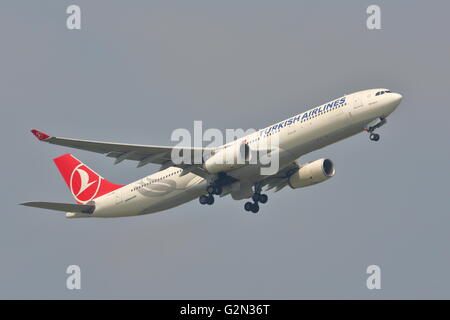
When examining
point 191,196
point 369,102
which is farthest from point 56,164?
point 369,102

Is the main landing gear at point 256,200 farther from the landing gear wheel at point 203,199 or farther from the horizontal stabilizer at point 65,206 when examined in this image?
the horizontal stabilizer at point 65,206

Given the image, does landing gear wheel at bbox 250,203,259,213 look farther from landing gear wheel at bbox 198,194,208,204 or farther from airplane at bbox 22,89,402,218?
landing gear wheel at bbox 198,194,208,204

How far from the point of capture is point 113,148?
6272 centimetres

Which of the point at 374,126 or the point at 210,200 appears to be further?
the point at 210,200

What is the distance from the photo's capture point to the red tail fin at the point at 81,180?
72625 millimetres

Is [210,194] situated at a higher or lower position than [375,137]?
lower

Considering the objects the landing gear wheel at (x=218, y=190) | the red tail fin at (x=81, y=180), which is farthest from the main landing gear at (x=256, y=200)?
the red tail fin at (x=81, y=180)

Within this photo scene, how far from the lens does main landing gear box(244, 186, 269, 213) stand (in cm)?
7044

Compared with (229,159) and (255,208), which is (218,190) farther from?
(255,208)

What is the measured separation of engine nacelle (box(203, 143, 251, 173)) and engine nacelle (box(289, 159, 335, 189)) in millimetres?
7229

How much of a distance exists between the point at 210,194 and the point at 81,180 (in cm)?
1261

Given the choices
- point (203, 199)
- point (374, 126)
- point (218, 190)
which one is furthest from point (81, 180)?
point (374, 126)

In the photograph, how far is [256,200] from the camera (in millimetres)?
70750

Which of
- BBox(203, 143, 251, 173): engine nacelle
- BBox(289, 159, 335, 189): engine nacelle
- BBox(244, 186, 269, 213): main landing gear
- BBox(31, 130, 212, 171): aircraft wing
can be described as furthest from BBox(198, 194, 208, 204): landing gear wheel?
BBox(289, 159, 335, 189): engine nacelle
